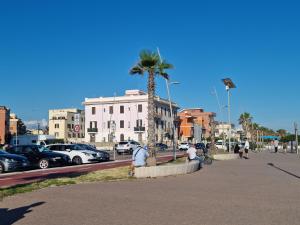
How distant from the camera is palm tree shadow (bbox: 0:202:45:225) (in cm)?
852

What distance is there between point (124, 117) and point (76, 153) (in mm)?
70664

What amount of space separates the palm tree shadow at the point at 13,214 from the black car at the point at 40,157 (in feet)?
48.0

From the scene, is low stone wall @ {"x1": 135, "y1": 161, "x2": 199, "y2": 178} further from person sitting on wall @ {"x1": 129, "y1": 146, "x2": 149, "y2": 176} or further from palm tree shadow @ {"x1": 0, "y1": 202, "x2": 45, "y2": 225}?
palm tree shadow @ {"x1": 0, "y1": 202, "x2": 45, "y2": 225}

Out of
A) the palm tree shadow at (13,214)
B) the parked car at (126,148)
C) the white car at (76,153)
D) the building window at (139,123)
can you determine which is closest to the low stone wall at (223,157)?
the white car at (76,153)

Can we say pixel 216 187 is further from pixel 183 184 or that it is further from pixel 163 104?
pixel 163 104

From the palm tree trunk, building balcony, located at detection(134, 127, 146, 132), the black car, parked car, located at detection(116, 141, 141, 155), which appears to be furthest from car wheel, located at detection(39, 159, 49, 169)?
building balcony, located at detection(134, 127, 146, 132)

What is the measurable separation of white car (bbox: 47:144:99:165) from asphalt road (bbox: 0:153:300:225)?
13.5 m

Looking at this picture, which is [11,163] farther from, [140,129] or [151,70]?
[140,129]

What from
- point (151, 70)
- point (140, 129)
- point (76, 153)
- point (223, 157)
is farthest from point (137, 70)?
point (140, 129)

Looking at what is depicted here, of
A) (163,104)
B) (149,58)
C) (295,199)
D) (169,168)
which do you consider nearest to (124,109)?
(163,104)

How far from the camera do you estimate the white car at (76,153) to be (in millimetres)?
28422

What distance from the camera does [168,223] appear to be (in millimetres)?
8289

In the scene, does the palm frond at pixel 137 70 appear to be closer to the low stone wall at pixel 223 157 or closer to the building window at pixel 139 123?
the low stone wall at pixel 223 157

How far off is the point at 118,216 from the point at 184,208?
5.69 ft
